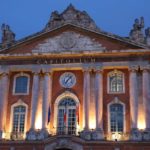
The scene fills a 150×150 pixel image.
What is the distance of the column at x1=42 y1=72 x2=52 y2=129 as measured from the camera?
32.6 meters

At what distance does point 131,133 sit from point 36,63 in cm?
973

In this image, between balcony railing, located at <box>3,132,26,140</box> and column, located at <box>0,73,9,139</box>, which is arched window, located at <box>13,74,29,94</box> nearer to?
column, located at <box>0,73,9,139</box>

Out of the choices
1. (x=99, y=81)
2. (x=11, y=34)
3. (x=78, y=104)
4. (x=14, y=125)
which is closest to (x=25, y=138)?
(x=14, y=125)

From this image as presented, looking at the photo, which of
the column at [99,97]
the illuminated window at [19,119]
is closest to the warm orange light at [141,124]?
the column at [99,97]

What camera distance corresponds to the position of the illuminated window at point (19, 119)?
33.2 m

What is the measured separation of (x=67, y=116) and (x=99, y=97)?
3.00m

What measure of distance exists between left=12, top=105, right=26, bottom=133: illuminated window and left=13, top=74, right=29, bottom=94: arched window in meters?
1.38

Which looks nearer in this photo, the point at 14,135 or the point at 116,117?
the point at 14,135

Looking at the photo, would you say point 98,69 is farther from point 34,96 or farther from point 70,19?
point 34,96

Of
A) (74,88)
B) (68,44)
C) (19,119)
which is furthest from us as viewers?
(68,44)

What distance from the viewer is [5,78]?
3447 cm

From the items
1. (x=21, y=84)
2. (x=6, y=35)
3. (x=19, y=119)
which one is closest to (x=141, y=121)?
(x=19, y=119)

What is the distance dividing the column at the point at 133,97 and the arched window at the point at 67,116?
14.9 feet

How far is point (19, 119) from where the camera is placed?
33.5m
